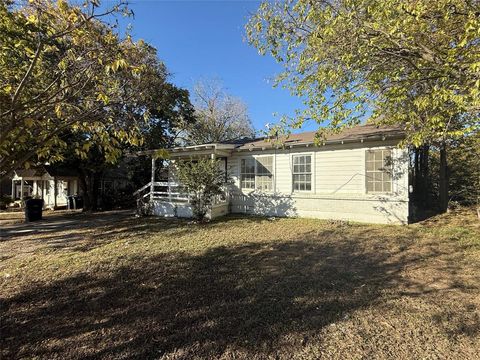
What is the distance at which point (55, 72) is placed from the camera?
373 centimetres

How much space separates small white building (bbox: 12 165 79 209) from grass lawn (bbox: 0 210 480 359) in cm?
1355

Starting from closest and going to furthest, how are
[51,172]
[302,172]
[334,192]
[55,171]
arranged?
[334,192] < [302,172] < [51,172] < [55,171]

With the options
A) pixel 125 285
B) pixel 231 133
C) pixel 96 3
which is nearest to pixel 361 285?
pixel 125 285

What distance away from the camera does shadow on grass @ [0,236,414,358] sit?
10.8ft

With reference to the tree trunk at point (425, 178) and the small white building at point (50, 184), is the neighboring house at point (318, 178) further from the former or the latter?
the small white building at point (50, 184)

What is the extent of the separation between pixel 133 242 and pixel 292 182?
7.00m

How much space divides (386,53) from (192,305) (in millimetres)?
5395

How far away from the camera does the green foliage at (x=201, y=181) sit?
11477 mm

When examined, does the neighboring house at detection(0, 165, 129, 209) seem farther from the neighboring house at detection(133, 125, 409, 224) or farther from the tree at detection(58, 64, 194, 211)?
the neighboring house at detection(133, 125, 409, 224)

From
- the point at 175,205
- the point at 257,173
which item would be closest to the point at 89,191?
the point at 175,205

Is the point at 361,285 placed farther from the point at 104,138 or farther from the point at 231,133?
the point at 231,133

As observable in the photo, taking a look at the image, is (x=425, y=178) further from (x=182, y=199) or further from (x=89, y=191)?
(x=89, y=191)

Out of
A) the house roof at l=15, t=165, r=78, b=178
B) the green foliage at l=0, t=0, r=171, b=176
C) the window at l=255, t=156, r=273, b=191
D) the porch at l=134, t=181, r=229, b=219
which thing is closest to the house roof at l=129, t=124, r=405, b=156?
the window at l=255, t=156, r=273, b=191

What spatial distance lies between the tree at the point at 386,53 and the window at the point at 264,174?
5.78 metres
